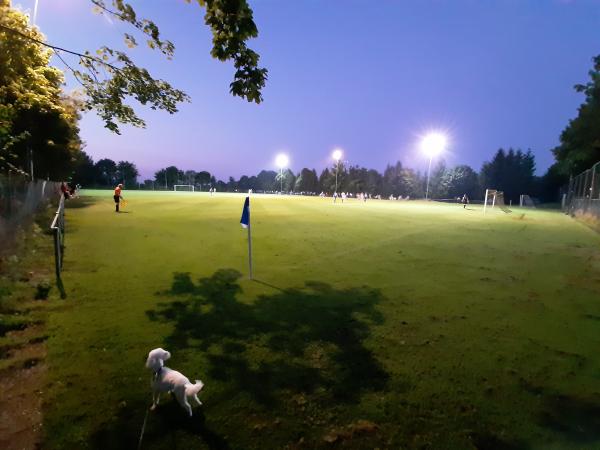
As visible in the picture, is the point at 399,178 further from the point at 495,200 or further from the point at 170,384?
the point at 170,384

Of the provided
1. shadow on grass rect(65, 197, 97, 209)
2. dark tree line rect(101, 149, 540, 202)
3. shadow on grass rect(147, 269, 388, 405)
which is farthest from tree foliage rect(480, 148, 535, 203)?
shadow on grass rect(147, 269, 388, 405)

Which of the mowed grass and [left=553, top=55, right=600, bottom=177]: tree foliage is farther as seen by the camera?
[left=553, top=55, right=600, bottom=177]: tree foliage

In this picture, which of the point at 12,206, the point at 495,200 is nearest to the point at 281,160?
the point at 495,200

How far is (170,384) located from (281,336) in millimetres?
2239

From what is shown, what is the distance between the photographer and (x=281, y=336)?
225 inches

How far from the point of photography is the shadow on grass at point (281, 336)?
176 inches

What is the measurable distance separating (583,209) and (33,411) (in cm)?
3385

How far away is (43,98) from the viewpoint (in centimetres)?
939

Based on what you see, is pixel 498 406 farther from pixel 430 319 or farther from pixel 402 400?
pixel 430 319

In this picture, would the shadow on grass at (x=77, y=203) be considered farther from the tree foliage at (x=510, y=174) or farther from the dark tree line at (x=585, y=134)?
the tree foliage at (x=510, y=174)

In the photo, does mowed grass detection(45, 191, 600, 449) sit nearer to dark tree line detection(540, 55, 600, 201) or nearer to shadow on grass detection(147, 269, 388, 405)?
shadow on grass detection(147, 269, 388, 405)

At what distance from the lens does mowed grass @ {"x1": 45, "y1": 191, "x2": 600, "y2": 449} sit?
12.1 feet

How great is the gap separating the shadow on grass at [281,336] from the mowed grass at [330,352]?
0.03 metres

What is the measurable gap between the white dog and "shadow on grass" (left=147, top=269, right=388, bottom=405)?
0.70 m
